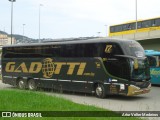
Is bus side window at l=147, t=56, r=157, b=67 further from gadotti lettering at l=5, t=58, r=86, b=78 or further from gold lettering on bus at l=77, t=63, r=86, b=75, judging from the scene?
gold lettering on bus at l=77, t=63, r=86, b=75

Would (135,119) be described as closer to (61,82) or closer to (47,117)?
(47,117)

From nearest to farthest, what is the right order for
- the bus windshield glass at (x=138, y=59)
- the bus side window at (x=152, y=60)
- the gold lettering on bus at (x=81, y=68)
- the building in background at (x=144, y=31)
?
1. the bus windshield glass at (x=138, y=59)
2. the gold lettering on bus at (x=81, y=68)
3. the bus side window at (x=152, y=60)
4. the building in background at (x=144, y=31)

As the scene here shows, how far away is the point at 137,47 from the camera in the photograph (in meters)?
20.4

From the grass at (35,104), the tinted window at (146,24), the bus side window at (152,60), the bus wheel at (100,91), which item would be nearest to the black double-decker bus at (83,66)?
the bus wheel at (100,91)

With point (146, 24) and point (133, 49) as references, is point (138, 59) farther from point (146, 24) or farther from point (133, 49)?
point (146, 24)

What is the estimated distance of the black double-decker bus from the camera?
1953 cm

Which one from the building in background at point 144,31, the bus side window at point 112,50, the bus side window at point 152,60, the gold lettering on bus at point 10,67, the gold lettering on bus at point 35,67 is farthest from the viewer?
the building in background at point 144,31

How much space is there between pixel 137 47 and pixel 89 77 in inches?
119

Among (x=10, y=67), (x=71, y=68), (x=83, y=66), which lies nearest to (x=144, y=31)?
(x=10, y=67)

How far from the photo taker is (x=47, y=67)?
79.0ft

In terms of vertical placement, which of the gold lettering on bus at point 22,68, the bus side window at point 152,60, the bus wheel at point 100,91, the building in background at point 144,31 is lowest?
the bus wheel at point 100,91

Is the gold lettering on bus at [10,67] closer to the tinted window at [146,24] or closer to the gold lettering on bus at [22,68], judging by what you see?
the gold lettering on bus at [22,68]

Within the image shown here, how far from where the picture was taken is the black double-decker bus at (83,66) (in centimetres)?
1953

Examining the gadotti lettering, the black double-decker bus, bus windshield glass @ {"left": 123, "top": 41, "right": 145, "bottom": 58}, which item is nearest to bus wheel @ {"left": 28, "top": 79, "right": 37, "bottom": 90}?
the black double-decker bus
